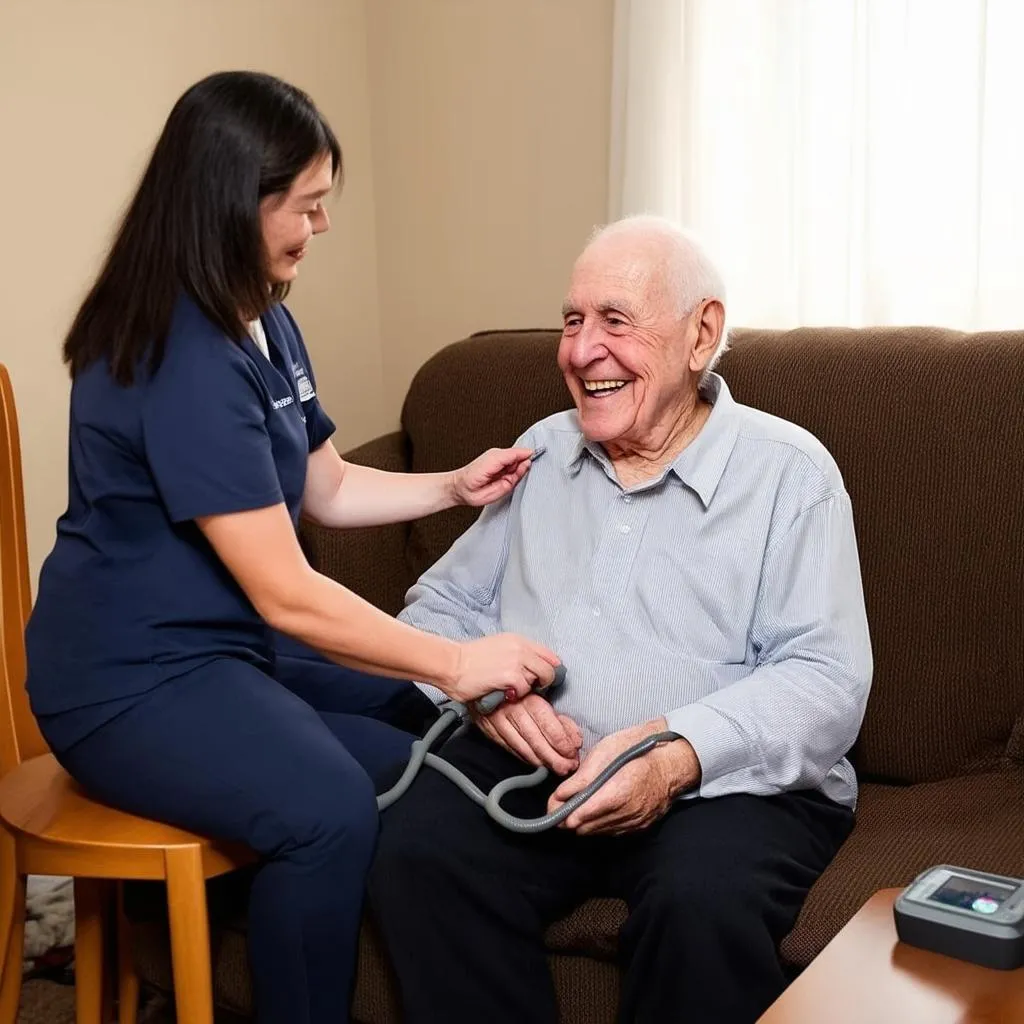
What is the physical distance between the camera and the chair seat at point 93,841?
146cm

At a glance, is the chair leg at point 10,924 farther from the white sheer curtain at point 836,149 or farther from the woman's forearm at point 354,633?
the white sheer curtain at point 836,149

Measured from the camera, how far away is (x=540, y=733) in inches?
62.2

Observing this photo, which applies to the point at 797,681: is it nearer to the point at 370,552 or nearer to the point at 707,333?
the point at 707,333

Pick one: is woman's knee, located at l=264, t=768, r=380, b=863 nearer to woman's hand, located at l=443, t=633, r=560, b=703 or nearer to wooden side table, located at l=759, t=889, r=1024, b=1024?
woman's hand, located at l=443, t=633, r=560, b=703

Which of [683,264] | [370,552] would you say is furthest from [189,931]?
[683,264]

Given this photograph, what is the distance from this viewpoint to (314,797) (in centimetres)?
144

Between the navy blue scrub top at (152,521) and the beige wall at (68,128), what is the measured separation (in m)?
0.81

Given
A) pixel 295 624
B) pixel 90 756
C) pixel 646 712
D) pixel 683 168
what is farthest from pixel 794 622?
pixel 683 168

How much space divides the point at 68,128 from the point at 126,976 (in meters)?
1.36

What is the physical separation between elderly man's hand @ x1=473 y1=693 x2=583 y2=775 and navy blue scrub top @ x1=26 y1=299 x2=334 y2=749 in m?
0.31

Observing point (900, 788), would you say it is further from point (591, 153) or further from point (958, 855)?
point (591, 153)

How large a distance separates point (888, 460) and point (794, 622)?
1.26 feet

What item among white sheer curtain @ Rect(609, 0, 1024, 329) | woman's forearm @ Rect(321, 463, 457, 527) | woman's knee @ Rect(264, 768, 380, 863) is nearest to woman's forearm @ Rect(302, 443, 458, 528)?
woman's forearm @ Rect(321, 463, 457, 527)

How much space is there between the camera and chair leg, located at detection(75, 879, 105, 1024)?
1.70 meters
